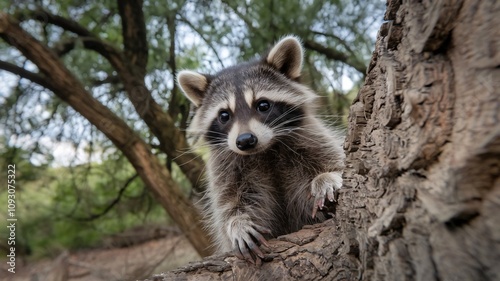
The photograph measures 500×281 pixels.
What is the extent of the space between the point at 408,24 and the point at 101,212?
15.1ft

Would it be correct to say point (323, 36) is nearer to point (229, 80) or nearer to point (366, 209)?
point (229, 80)

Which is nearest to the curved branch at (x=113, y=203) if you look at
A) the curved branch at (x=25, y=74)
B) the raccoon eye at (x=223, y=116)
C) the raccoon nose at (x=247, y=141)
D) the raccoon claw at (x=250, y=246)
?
the curved branch at (x=25, y=74)

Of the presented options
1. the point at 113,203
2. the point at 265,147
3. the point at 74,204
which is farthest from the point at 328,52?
the point at 74,204

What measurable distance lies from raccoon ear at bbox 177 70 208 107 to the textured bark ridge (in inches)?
73.3

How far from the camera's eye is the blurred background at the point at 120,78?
12.6 ft

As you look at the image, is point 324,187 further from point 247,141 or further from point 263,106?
point 263,106

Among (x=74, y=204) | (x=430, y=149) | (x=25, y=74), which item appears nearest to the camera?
(x=430, y=149)

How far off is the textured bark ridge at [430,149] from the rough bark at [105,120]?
105 inches

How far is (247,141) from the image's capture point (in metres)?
2.51

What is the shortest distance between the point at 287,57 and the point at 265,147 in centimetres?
83

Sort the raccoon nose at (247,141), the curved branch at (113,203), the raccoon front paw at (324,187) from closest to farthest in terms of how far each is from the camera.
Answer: the raccoon front paw at (324,187) < the raccoon nose at (247,141) < the curved branch at (113,203)

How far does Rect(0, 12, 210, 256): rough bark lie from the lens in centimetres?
333

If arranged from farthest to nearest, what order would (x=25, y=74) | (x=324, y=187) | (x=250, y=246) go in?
(x=25, y=74)
(x=324, y=187)
(x=250, y=246)

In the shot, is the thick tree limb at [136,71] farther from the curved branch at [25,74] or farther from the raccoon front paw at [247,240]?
the raccoon front paw at [247,240]
